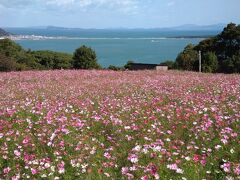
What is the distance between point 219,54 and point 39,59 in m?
47.2

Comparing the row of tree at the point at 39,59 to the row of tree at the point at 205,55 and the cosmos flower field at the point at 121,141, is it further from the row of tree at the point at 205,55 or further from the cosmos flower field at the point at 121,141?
the cosmos flower field at the point at 121,141

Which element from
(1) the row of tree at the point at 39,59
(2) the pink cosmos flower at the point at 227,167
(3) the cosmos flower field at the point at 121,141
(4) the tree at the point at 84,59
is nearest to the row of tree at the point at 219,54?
(4) the tree at the point at 84,59

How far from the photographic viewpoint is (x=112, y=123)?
9.05 meters

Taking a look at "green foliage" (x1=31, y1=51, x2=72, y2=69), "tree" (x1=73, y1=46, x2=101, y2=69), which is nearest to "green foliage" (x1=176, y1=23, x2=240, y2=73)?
"tree" (x1=73, y1=46, x2=101, y2=69)

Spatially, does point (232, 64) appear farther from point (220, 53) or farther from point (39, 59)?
point (39, 59)

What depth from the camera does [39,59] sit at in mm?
101375

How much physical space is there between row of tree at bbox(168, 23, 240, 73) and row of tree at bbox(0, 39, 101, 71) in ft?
51.8

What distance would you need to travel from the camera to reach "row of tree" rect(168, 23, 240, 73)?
221 ft

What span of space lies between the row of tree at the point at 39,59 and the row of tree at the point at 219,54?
51.8 ft

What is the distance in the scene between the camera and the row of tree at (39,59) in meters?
54.3

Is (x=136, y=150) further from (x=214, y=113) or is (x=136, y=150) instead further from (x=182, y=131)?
(x=214, y=113)

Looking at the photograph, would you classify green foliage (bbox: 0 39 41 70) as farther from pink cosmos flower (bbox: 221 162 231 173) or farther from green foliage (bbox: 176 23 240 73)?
pink cosmos flower (bbox: 221 162 231 173)

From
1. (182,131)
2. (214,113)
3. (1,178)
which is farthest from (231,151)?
(1,178)

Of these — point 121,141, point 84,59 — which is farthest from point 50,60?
point 121,141
